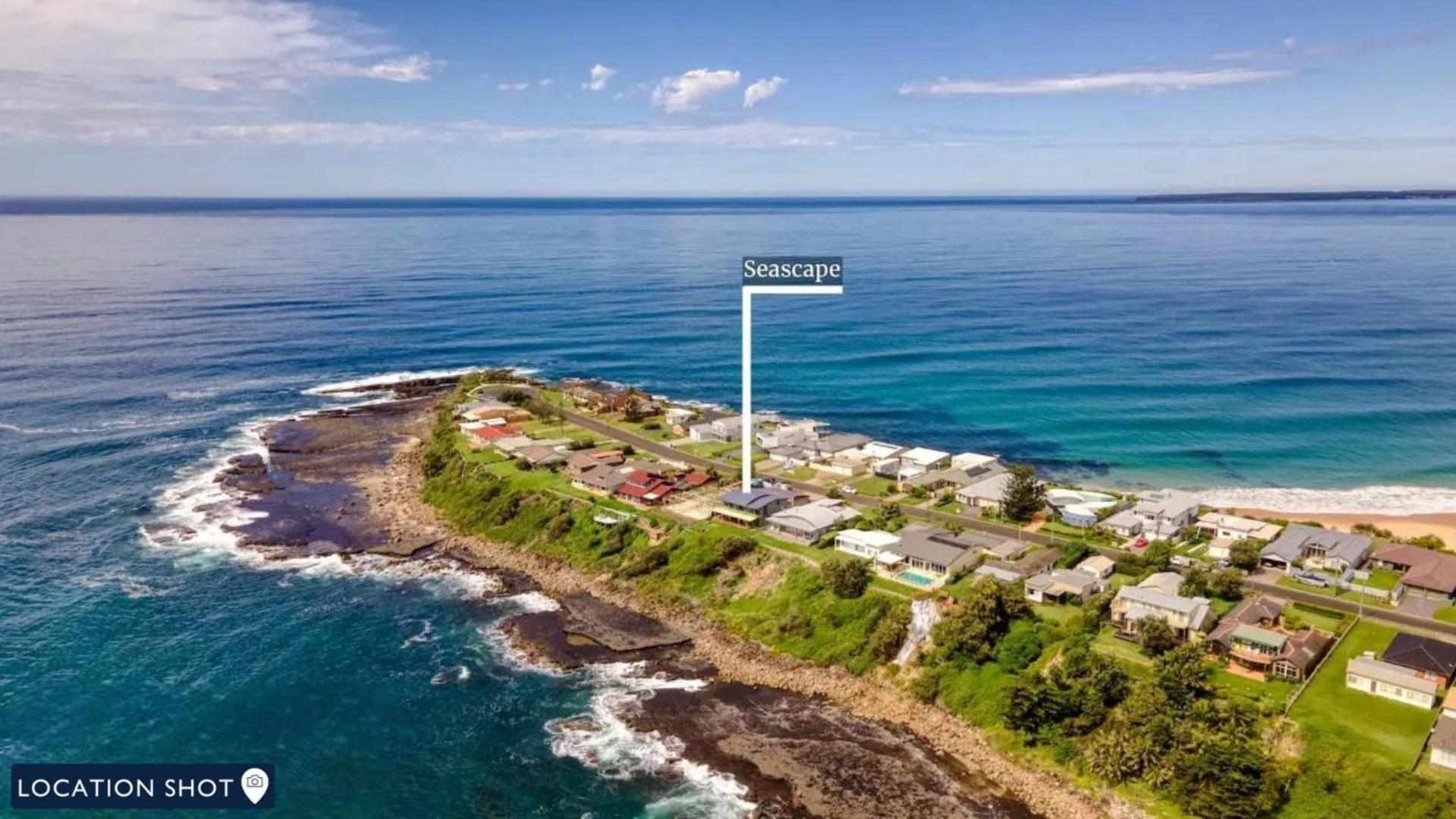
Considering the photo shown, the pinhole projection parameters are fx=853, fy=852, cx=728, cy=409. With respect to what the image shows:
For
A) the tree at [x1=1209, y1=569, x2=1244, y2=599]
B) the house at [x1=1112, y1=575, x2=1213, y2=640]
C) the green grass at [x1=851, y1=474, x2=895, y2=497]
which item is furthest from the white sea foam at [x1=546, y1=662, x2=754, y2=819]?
the tree at [x1=1209, y1=569, x2=1244, y2=599]

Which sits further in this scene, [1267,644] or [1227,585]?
[1227,585]

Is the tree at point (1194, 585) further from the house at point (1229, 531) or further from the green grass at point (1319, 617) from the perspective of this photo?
the house at point (1229, 531)

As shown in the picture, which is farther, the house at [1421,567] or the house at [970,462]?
the house at [970,462]

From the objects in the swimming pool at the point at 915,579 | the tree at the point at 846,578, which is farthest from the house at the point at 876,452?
the tree at the point at 846,578

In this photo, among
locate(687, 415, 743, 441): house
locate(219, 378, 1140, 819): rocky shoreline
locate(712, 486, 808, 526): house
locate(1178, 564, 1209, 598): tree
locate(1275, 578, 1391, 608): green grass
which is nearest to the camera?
locate(219, 378, 1140, 819): rocky shoreline

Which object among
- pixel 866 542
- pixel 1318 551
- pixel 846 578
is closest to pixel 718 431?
pixel 866 542

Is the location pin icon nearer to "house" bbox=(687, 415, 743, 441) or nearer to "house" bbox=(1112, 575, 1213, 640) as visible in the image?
"house" bbox=(1112, 575, 1213, 640)

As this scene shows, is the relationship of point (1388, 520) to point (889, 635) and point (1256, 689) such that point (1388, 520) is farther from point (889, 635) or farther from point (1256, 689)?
point (889, 635)
